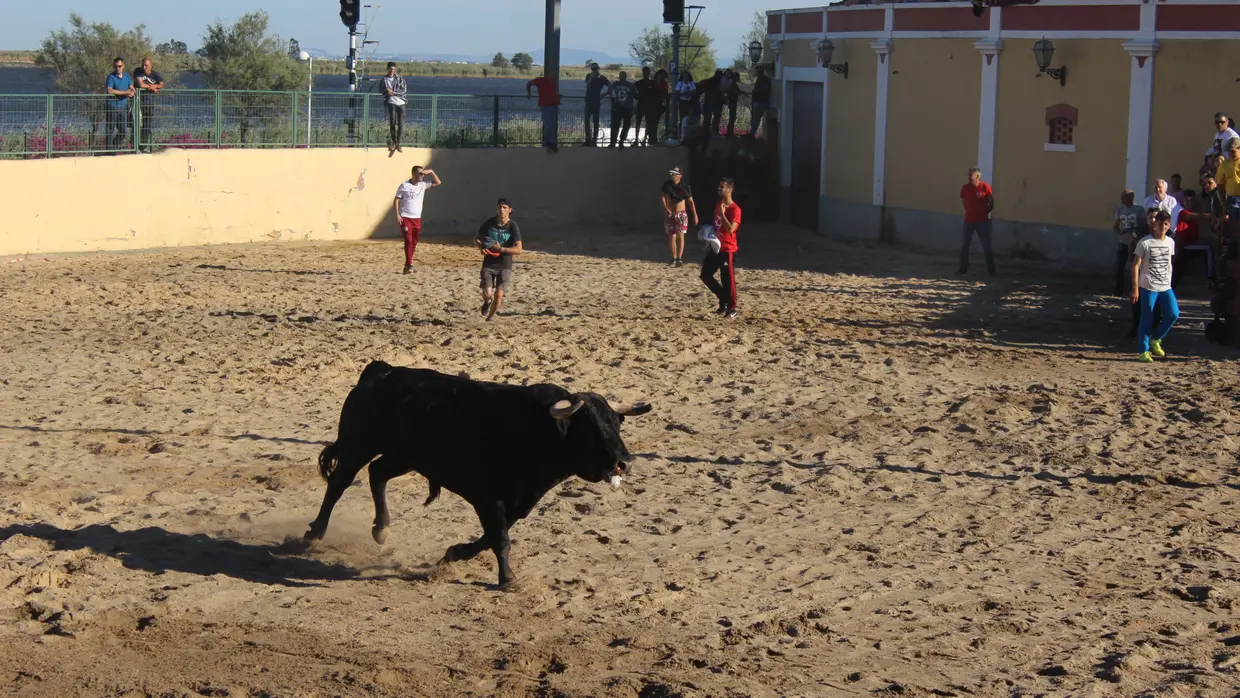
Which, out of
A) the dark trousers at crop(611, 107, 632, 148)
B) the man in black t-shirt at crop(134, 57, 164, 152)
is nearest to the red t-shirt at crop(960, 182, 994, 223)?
the dark trousers at crop(611, 107, 632, 148)

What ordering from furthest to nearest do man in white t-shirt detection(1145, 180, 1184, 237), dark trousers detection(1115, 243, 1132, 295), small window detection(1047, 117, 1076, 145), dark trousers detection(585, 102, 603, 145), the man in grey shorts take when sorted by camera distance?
dark trousers detection(585, 102, 603, 145) < small window detection(1047, 117, 1076, 145) < dark trousers detection(1115, 243, 1132, 295) < man in white t-shirt detection(1145, 180, 1184, 237) < the man in grey shorts

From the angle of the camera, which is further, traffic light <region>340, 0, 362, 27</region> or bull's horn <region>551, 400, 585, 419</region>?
traffic light <region>340, 0, 362, 27</region>

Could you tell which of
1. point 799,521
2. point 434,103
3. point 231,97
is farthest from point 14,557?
point 434,103

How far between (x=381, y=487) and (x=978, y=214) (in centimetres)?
1552

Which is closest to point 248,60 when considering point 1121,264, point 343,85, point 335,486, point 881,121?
point 881,121

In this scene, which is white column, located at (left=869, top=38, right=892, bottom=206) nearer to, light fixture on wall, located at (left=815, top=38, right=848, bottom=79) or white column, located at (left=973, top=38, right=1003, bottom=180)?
light fixture on wall, located at (left=815, top=38, right=848, bottom=79)

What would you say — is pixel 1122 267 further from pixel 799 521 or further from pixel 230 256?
pixel 230 256

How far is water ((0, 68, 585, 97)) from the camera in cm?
5908

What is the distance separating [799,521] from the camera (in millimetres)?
9242

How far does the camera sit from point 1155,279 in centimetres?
1498

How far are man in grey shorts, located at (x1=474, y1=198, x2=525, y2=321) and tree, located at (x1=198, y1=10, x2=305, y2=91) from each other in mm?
31347

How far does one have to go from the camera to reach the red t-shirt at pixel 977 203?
22109 mm

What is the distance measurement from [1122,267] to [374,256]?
459 inches

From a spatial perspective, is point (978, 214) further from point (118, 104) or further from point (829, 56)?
point (118, 104)
